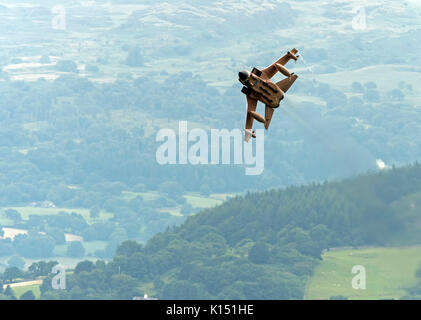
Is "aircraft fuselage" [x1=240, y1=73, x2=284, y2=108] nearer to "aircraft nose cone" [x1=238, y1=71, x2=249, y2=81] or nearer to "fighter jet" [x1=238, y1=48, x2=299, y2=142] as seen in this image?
"fighter jet" [x1=238, y1=48, x2=299, y2=142]

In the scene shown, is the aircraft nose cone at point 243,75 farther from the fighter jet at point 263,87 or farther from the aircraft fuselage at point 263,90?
the aircraft fuselage at point 263,90

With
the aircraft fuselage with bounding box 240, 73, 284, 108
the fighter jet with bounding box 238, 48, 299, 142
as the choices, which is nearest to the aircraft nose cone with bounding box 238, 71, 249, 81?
the fighter jet with bounding box 238, 48, 299, 142

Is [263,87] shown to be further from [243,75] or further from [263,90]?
[243,75]

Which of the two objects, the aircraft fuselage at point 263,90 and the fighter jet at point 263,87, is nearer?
the fighter jet at point 263,87

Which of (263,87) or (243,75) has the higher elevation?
(243,75)

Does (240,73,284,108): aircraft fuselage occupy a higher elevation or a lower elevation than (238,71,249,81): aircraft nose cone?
lower

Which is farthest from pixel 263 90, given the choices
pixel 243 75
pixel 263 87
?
pixel 243 75

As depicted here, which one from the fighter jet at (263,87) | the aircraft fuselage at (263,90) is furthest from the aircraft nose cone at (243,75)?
the aircraft fuselage at (263,90)

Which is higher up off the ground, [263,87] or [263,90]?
[263,87]

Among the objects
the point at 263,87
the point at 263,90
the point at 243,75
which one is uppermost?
the point at 243,75

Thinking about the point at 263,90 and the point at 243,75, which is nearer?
the point at 243,75
